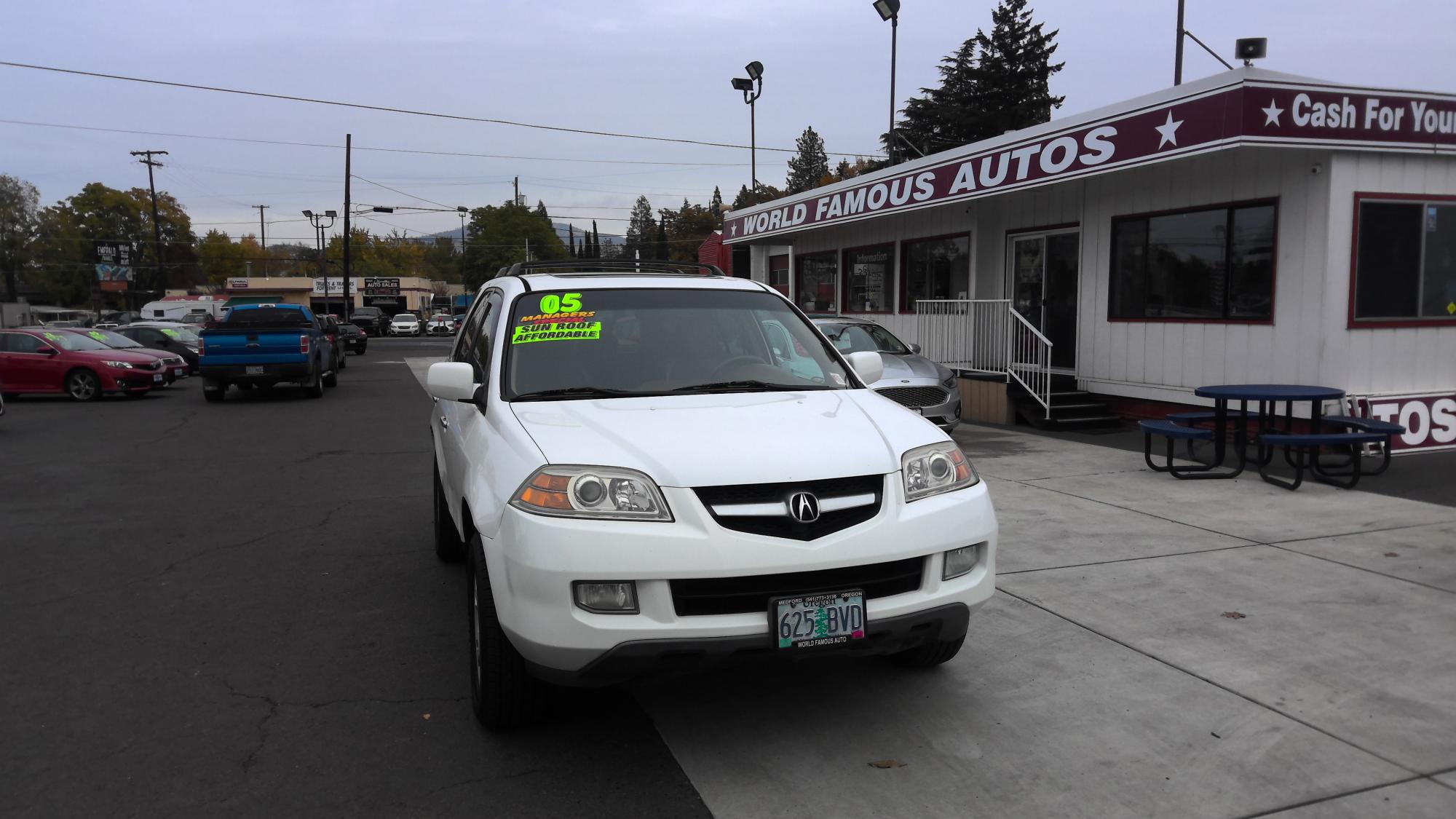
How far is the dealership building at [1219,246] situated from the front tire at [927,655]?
7.59m

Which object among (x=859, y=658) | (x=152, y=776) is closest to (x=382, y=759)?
(x=152, y=776)

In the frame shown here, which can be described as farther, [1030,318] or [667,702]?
[1030,318]

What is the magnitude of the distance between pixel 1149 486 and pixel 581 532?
6.93 metres

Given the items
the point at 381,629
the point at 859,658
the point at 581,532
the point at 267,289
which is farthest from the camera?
the point at 267,289

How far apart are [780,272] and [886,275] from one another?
617cm

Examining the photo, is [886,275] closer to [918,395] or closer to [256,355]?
[918,395]

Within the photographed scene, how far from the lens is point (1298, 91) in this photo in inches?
380

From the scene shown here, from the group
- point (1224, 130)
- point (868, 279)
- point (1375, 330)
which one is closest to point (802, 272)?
point (868, 279)

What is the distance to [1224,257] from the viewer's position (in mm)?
11422

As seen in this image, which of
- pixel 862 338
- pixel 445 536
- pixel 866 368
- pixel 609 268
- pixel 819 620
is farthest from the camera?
pixel 862 338

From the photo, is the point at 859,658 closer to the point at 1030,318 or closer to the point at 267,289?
the point at 1030,318

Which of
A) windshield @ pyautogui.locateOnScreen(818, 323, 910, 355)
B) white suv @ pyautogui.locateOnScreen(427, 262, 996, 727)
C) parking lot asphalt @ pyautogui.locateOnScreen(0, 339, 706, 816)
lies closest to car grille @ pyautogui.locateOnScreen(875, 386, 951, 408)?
windshield @ pyautogui.locateOnScreen(818, 323, 910, 355)

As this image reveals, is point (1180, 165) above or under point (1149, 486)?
above

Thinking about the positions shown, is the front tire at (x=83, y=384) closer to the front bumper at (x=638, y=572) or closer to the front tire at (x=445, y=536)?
the front tire at (x=445, y=536)
